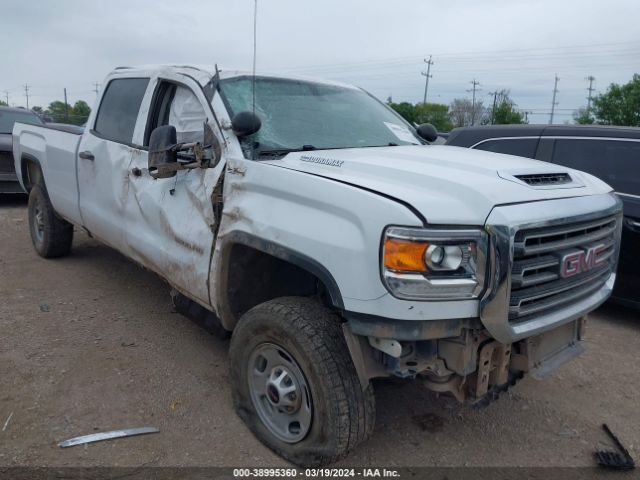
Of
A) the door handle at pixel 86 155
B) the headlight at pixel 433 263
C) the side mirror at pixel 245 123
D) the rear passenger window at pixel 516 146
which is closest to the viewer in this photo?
the headlight at pixel 433 263

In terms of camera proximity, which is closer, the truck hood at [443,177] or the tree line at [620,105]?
the truck hood at [443,177]

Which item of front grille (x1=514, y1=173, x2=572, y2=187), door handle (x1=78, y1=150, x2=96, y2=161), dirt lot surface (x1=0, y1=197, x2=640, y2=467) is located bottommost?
dirt lot surface (x1=0, y1=197, x2=640, y2=467)

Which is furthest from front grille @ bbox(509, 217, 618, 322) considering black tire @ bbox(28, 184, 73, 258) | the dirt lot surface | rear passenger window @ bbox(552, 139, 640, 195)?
black tire @ bbox(28, 184, 73, 258)

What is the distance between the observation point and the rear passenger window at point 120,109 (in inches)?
176

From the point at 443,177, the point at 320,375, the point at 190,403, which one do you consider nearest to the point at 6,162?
the point at 190,403

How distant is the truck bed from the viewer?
209 inches

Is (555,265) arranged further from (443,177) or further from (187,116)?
(187,116)

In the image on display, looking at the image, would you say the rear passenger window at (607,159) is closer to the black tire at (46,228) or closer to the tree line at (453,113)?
the black tire at (46,228)

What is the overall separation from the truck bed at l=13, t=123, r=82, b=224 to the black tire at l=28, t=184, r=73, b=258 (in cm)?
31

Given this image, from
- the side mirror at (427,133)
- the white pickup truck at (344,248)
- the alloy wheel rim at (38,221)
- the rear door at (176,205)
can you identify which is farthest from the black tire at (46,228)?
the side mirror at (427,133)

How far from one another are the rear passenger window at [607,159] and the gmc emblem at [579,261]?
2430mm

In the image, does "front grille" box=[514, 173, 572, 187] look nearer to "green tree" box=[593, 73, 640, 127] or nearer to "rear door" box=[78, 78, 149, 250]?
"rear door" box=[78, 78, 149, 250]

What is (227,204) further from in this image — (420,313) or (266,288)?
(420,313)

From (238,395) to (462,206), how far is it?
1.67m
